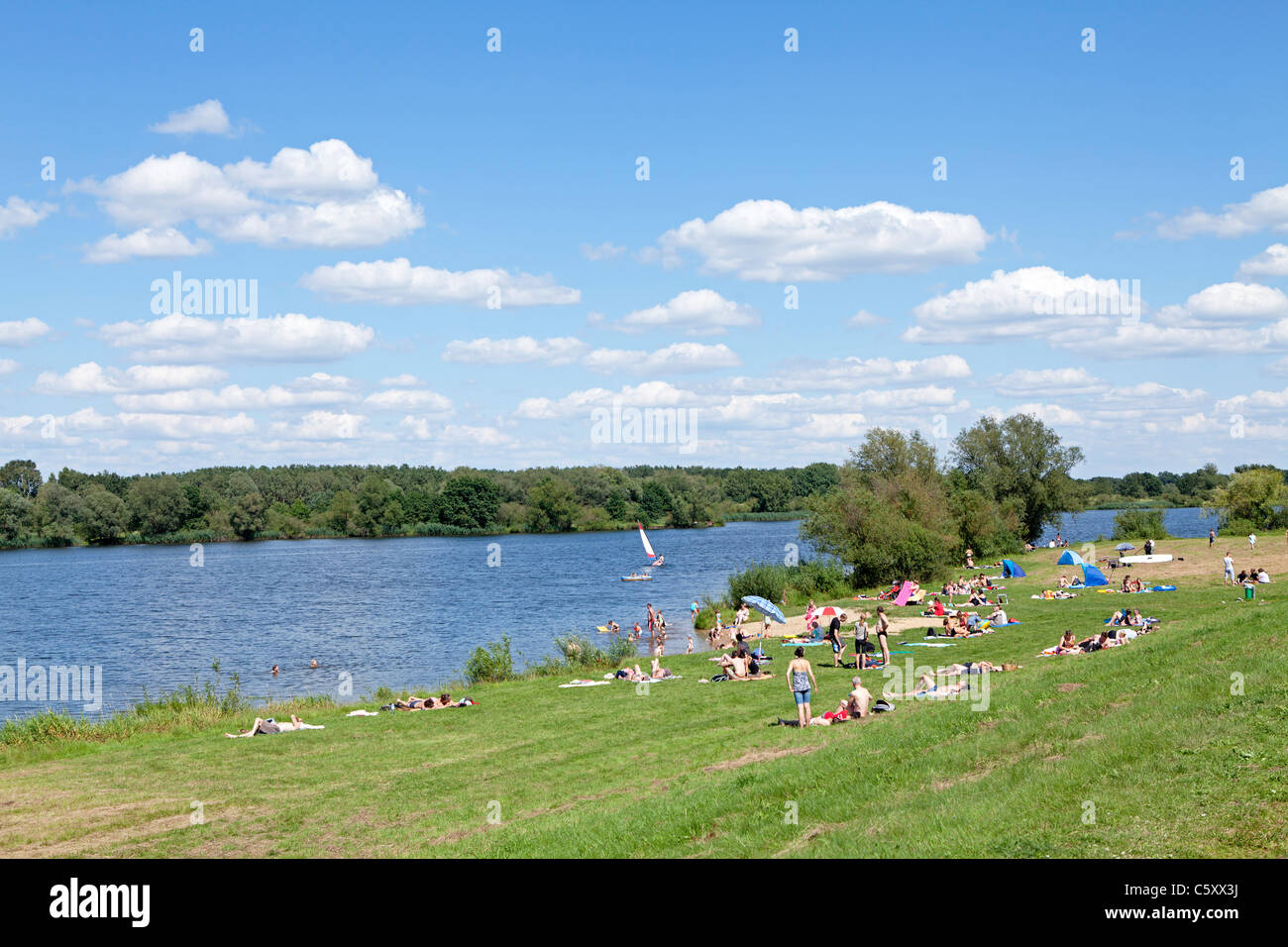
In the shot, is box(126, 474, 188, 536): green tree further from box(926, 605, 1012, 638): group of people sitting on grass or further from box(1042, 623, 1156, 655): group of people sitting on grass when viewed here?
box(1042, 623, 1156, 655): group of people sitting on grass

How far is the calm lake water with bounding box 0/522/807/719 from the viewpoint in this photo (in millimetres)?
42906

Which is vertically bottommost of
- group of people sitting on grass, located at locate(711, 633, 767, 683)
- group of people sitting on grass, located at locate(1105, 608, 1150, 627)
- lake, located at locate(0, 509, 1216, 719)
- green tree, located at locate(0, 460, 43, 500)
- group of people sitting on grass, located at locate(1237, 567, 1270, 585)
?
lake, located at locate(0, 509, 1216, 719)

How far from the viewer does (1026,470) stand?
85000mm

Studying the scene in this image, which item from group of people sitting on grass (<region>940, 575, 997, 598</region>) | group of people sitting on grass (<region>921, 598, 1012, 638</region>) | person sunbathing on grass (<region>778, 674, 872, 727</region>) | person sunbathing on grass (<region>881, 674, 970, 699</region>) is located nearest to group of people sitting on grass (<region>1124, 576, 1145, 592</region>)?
group of people sitting on grass (<region>940, 575, 997, 598</region>)

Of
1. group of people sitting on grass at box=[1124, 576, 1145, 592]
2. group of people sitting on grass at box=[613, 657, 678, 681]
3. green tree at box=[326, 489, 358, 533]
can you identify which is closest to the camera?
group of people sitting on grass at box=[613, 657, 678, 681]

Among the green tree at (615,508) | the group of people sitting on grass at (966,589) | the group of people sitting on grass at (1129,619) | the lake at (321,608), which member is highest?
the green tree at (615,508)

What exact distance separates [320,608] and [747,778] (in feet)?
189

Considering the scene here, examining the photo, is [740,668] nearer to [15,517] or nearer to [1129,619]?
[1129,619]

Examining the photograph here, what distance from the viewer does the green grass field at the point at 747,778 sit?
10.2 metres

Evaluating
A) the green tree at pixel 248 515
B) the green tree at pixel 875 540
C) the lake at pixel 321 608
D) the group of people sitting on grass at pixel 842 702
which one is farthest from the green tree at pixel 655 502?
the group of people sitting on grass at pixel 842 702

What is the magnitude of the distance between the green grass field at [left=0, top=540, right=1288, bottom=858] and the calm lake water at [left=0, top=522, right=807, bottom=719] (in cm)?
1490

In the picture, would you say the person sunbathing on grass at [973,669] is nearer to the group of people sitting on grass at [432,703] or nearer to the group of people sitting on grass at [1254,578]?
the group of people sitting on grass at [432,703]

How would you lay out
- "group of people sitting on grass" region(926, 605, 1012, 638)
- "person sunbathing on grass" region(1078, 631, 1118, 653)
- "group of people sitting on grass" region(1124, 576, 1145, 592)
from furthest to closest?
"group of people sitting on grass" region(1124, 576, 1145, 592) < "group of people sitting on grass" region(926, 605, 1012, 638) < "person sunbathing on grass" region(1078, 631, 1118, 653)

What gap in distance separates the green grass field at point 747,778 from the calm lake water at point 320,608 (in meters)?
14.9
